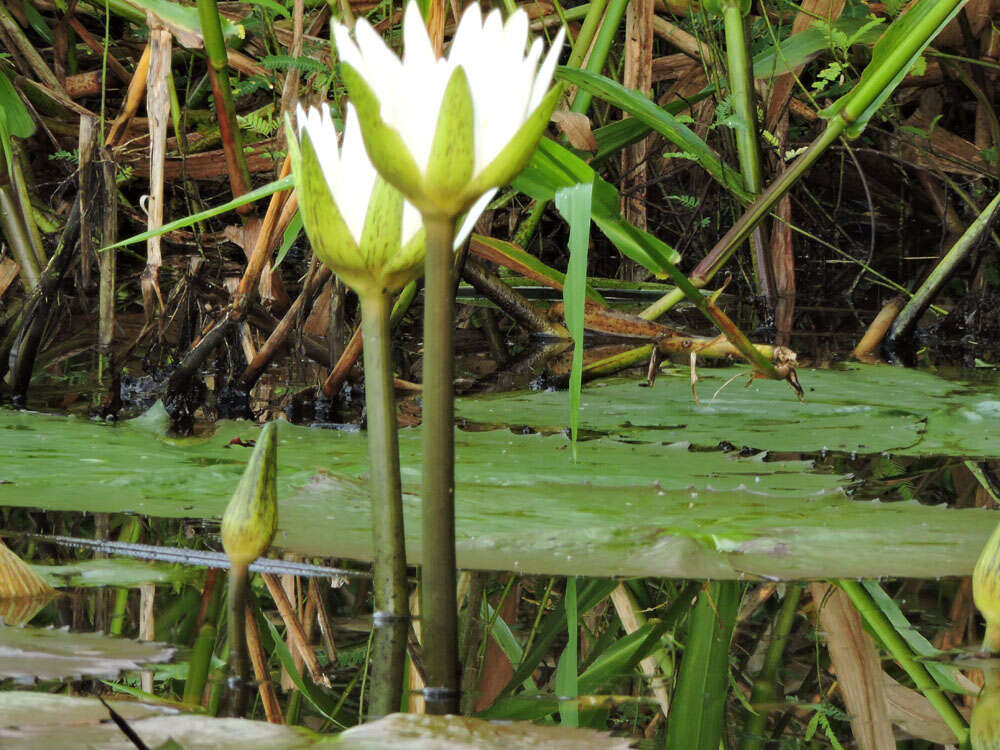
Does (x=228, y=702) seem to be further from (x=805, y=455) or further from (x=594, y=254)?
(x=594, y=254)

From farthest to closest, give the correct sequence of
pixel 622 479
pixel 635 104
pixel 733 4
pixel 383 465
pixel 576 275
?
pixel 733 4, pixel 635 104, pixel 622 479, pixel 576 275, pixel 383 465

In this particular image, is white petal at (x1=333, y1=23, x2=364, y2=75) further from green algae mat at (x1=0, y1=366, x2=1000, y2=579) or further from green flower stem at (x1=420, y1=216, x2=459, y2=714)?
green algae mat at (x1=0, y1=366, x2=1000, y2=579)

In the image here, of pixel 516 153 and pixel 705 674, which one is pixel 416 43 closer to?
pixel 516 153

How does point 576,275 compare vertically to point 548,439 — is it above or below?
above

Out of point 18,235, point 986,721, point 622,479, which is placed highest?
point 18,235

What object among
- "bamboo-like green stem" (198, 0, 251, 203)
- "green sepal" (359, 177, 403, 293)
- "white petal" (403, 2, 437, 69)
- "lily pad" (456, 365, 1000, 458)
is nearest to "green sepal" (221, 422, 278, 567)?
"green sepal" (359, 177, 403, 293)

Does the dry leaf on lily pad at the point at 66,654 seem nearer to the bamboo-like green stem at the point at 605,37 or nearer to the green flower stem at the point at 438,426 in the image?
the green flower stem at the point at 438,426

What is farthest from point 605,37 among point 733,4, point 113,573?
point 113,573
